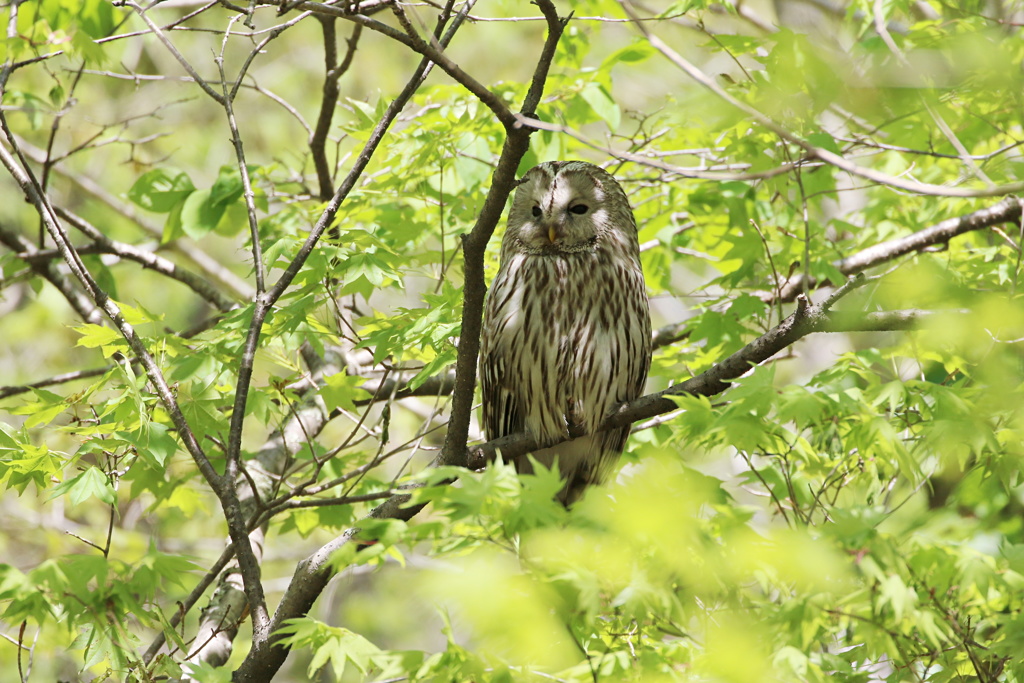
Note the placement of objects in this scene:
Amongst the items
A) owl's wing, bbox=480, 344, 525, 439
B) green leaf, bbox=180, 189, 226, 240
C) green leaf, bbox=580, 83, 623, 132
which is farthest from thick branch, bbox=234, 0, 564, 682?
green leaf, bbox=180, 189, 226, 240

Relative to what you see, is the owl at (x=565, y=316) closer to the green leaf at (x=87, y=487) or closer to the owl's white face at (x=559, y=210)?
the owl's white face at (x=559, y=210)

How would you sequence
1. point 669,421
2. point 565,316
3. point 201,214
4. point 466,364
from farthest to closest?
point 201,214 → point 565,316 → point 669,421 → point 466,364

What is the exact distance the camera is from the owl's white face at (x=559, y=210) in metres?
3.68

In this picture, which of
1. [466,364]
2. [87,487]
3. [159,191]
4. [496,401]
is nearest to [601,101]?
[496,401]

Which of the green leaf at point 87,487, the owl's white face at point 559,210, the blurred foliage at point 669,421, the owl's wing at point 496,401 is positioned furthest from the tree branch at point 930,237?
the green leaf at point 87,487

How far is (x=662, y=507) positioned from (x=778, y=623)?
40 cm

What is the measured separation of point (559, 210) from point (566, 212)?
4cm

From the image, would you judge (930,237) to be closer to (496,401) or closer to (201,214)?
(496,401)

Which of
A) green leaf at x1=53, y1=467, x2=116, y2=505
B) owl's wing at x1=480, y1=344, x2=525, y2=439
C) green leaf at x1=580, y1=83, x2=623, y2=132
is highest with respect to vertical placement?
green leaf at x1=580, y1=83, x2=623, y2=132

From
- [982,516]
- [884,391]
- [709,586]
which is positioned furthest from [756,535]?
[982,516]

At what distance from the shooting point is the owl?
3607mm

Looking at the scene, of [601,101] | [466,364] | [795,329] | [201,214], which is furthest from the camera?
[201,214]

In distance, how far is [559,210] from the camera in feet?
12.1

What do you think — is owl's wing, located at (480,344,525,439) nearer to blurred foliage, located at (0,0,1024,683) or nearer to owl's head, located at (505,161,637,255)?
blurred foliage, located at (0,0,1024,683)
